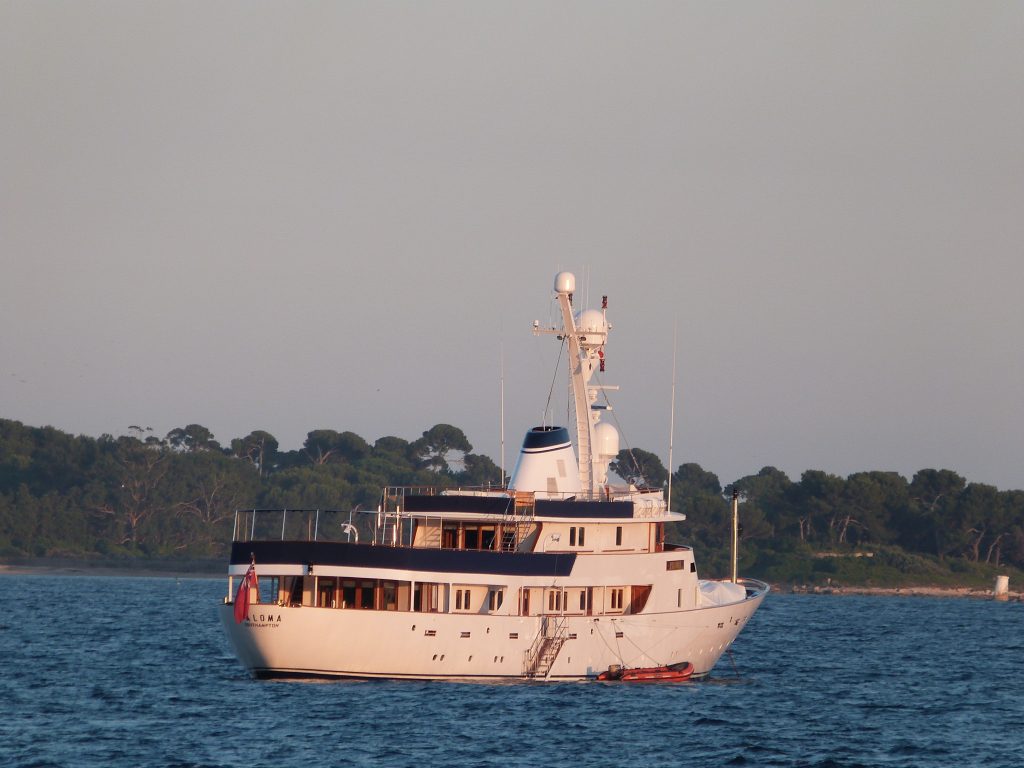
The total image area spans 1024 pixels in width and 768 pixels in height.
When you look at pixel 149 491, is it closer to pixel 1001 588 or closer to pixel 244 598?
pixel 1001 588

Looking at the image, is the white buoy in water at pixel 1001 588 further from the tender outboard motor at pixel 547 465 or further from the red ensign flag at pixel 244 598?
the red ensign flag at pixel 244 598

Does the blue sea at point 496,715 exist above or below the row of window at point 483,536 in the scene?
below

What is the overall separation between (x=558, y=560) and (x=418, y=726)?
970cm

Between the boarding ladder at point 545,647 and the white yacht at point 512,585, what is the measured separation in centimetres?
4

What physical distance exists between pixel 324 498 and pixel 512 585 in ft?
363

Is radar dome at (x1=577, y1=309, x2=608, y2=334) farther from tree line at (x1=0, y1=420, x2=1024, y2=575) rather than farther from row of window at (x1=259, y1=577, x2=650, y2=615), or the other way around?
tree line at (x1=0, y1=420, x2=1024, y2=575)

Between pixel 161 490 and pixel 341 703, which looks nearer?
pixel 341 703

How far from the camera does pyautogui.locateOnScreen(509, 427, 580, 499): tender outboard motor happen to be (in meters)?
52.6

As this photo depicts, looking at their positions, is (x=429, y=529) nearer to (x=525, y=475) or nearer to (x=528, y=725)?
(x=525, y=475)

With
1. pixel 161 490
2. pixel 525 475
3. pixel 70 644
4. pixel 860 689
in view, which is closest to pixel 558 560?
pixel 525 475

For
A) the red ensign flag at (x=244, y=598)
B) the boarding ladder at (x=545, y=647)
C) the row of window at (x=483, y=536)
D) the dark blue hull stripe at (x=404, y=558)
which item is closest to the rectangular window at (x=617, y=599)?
the row of window at (x=483, y=536)

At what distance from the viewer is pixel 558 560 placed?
49.8 metres

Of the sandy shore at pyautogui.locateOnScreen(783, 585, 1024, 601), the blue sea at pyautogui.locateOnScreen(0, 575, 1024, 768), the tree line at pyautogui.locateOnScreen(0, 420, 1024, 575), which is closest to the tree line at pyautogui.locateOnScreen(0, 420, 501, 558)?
the tree line at pyautogui.locateOnScreen(0, 420, 1024, 575)

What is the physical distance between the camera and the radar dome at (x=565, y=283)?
5516cm
